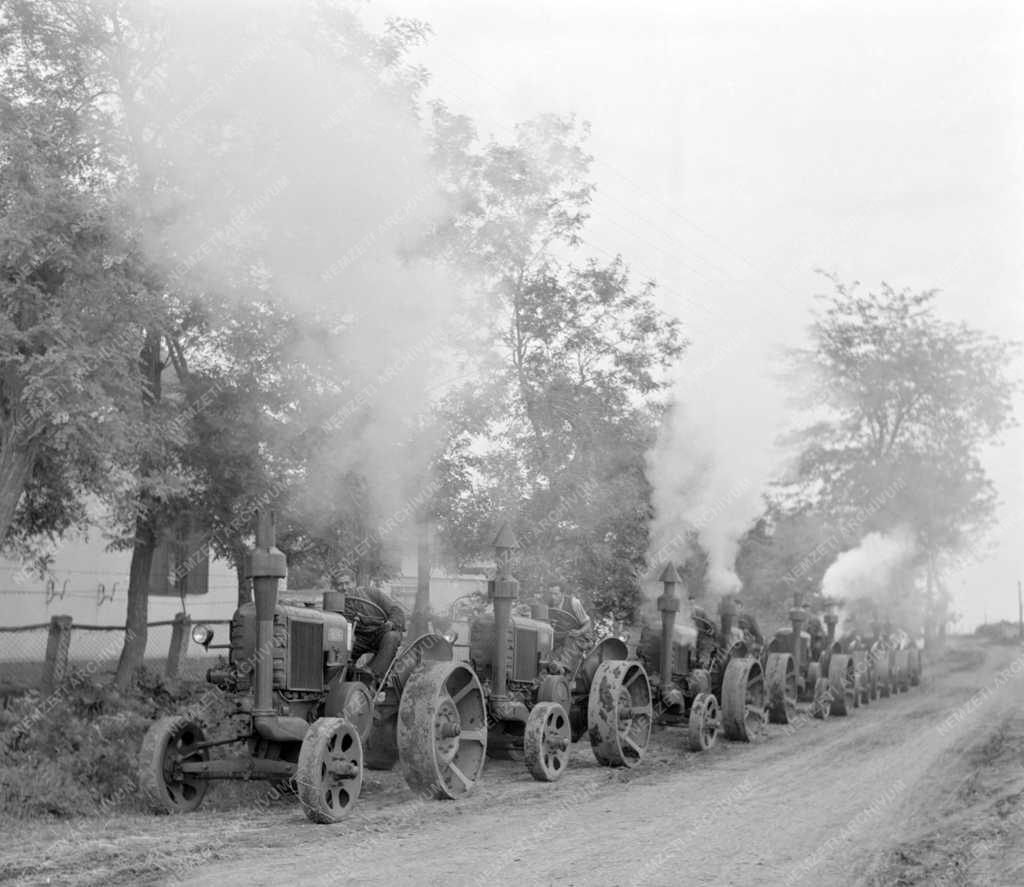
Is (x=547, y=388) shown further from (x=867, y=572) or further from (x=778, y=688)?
(x=867, y=572)

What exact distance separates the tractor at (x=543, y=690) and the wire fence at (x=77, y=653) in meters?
2.66

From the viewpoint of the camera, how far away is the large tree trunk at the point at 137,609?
14.5 metres

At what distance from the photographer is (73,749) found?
10.8 metres

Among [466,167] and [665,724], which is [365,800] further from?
[466,167]

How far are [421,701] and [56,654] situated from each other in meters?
6.01

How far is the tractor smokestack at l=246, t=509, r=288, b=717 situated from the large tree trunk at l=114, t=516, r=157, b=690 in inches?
240

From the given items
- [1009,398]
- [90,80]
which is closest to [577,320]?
[90,80]

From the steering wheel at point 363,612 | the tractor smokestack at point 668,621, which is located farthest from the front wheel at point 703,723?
the steering wheel at point 363,612

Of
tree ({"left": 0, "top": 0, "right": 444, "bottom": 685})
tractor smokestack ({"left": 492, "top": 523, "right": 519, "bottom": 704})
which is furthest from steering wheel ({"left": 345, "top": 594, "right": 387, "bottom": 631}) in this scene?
tree ({"left": 0, "top": 0, "right": 444, "bottom": 685})

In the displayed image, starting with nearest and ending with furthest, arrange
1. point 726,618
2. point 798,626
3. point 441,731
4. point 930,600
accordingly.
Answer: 1. point 441,731
2. point 726,618
3. point 798,626
4. point 930,600

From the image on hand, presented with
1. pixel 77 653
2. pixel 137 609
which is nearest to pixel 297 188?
pixel 137 609

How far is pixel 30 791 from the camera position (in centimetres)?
921

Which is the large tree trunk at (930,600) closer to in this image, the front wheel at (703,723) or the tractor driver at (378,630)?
the front wheel at (703,723)

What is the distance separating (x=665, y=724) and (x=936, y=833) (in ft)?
20.7
